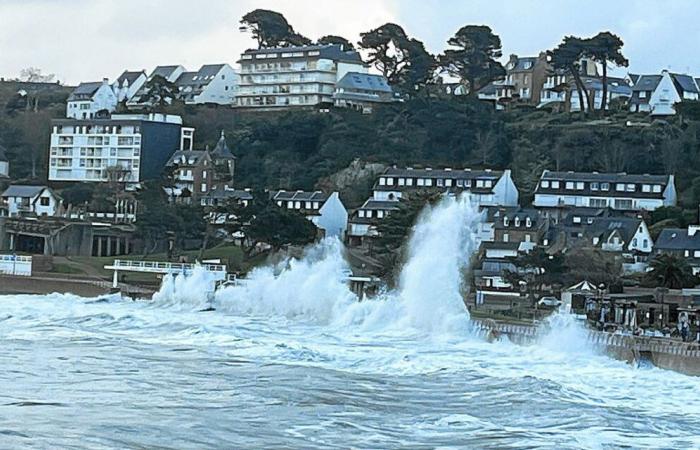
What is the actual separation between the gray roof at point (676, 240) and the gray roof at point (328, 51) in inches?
1208

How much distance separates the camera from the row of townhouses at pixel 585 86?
6544 centimetres

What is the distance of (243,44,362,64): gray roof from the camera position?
243 feet

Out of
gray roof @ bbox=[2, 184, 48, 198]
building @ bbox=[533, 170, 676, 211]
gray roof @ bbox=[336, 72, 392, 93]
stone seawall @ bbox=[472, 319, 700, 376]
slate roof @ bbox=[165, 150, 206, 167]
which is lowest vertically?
stone seawall @ bbox=[472, 319, 700, 376]

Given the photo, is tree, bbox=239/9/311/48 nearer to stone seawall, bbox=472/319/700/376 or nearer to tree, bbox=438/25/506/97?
tree, bbox=438/25/506/97

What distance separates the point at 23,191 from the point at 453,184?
20.4 meters

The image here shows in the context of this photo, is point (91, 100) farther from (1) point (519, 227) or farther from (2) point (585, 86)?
(1) point (519, 227)

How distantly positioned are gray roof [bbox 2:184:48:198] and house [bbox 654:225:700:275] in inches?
1156

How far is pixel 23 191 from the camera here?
62344mm

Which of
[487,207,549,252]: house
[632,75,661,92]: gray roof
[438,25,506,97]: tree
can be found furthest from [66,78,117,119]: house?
[487,207,549,252]: house

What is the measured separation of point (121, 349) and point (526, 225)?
2533cm

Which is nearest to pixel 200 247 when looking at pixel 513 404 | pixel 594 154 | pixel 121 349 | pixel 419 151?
pixel 419 151

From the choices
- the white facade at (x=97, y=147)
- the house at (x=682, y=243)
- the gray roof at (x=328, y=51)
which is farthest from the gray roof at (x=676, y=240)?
the gray roof at (x=328, y=51)

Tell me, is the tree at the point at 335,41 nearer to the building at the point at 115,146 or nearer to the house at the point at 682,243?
the building at the point at 115,146

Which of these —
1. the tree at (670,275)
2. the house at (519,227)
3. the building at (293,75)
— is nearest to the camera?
the tree at (670,275)
